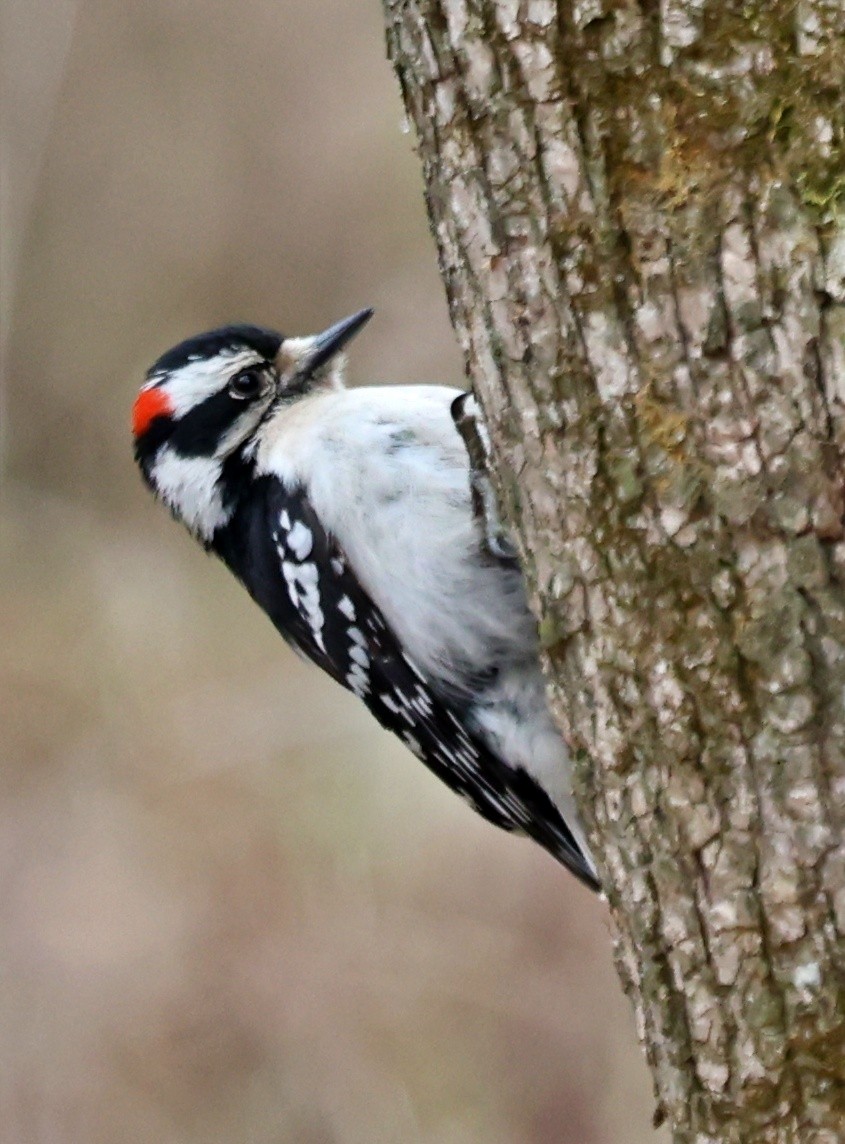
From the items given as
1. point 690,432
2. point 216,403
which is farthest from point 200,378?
point 690,432

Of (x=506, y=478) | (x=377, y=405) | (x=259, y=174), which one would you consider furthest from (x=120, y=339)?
(x=506, y=478)

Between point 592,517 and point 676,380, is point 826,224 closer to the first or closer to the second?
point 676,380

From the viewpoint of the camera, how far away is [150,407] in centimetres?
374

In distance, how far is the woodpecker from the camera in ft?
10.3

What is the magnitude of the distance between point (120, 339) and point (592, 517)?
7.30 m

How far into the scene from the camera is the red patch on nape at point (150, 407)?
372 cm

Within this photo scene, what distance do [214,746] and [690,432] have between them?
19.4 ft

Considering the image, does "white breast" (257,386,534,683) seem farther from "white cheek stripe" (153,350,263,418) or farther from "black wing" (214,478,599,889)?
"white cheek stripe" (153,350,263,418)

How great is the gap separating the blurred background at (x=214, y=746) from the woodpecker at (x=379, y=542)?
2.97 m

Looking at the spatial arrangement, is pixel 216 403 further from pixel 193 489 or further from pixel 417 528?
pixel 417 528

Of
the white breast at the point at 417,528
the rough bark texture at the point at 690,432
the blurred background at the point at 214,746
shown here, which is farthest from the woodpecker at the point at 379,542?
the blurred background at the point at 214,746

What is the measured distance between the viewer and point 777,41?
165 cm

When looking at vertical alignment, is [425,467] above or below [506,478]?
below

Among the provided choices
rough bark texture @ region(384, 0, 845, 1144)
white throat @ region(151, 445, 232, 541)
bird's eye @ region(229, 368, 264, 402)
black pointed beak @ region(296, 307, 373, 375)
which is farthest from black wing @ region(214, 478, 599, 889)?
rough bark texture @ region(384, 0, 845, 1144)
